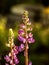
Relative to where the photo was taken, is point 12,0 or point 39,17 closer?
point 39,17

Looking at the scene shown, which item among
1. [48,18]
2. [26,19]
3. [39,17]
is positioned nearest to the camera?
[26,19]

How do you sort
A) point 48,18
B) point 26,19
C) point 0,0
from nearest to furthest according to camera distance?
point 26,19 < point 48,18 < point 0,0

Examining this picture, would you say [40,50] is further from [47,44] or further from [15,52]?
[15,52]

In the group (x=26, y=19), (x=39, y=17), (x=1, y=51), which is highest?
(x=26, y=19)

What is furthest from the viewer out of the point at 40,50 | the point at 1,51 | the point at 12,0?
the point at 12,0

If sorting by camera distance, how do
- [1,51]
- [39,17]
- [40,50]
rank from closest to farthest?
[1,51], [40,50], [39,17]

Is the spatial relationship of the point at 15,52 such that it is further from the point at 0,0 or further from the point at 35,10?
the point at 0,0

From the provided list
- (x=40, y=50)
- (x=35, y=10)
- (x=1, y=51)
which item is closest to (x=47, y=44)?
(x=40, y=50)

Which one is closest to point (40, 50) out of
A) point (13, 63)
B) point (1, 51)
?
point (1, 51)

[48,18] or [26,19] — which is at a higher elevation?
[26,19]
